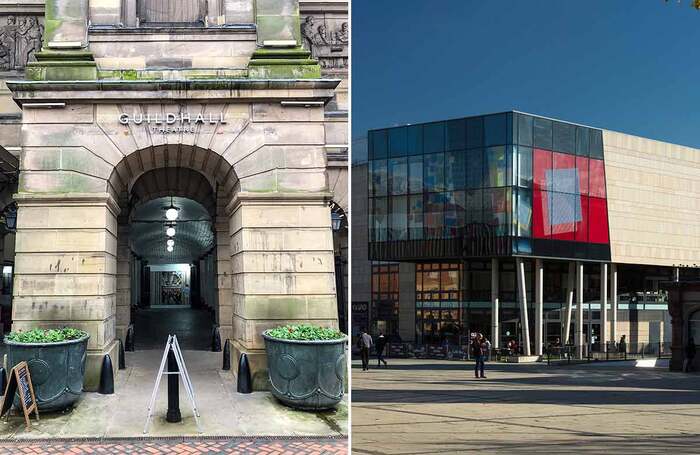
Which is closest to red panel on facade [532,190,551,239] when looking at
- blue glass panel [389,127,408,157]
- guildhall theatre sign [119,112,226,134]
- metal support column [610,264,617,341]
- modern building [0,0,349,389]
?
blue glass panel [389,127,408,157]

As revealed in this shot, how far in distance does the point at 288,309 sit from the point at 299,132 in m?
2.73

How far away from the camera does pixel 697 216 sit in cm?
5856

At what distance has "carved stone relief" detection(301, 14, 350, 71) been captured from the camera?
1709cm

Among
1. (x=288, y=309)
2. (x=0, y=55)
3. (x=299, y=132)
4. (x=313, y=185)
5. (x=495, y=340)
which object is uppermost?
(x=0, y=55)

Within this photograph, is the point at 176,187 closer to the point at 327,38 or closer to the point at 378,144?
the point at 327,38

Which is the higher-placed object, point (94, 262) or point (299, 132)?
point (299, 132)

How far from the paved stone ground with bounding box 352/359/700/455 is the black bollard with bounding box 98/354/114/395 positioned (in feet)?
11.9

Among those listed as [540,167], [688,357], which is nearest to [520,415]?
[688,357]

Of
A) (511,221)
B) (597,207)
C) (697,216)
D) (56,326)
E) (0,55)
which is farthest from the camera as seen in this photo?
(697,216)

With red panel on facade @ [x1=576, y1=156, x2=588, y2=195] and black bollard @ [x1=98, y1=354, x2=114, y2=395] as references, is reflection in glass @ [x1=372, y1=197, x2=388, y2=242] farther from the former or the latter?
black bollard @ [x1=98, y1=354, x2=114, y2=395]

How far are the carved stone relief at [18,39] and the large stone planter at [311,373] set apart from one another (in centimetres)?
920

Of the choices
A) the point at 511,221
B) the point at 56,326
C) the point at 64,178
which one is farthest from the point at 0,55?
the point at 511,221

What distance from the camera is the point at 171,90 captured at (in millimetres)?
12727

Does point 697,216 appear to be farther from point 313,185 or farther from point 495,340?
point 313,185
